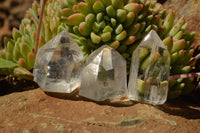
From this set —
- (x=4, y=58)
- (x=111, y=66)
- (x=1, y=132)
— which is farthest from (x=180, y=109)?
(x=4, y=58)

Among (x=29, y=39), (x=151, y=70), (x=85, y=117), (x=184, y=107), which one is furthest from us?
(x=29, y=39)

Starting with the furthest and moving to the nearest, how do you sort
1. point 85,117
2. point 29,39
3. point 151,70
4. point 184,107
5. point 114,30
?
1. point 29,39
2. point 114,30
3. point 184,107
4. point 151,70
5. point 85,117

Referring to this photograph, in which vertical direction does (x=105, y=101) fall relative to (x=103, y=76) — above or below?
below

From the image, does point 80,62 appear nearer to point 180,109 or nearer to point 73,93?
point 73,93

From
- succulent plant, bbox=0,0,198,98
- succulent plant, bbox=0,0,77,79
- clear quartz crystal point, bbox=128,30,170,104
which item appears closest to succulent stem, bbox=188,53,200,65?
succulent plant, bbox=0,0,198,98

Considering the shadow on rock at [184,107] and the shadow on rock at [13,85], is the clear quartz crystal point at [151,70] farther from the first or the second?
the shadow on rock at [13,85]

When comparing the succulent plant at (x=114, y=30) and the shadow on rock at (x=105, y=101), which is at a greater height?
the succulent plant at (x=114, y=30)

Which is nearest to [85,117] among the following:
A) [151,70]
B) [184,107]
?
[151,70]

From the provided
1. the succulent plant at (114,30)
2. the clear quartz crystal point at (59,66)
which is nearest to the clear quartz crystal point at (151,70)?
the succulent plant at (114,30)

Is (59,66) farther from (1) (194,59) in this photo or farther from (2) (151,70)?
(1) (194,59)
